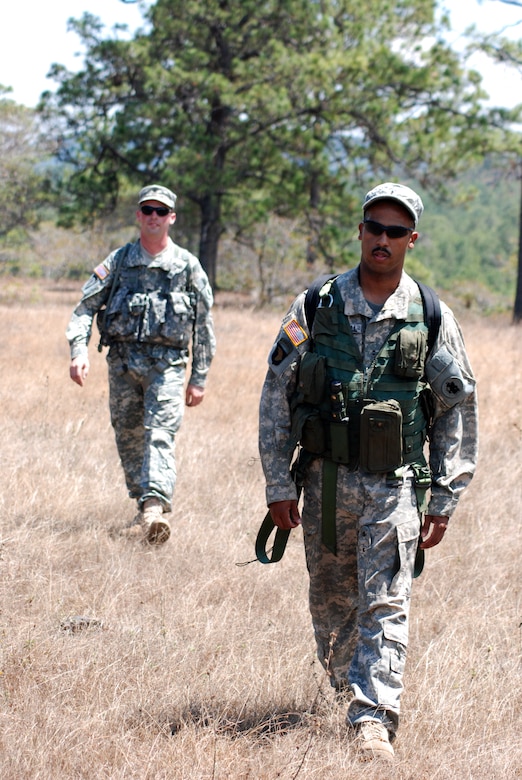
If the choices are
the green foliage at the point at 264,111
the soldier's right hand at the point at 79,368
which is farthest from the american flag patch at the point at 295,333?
the green foliage at the point at 264,111

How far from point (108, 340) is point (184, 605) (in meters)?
1.87

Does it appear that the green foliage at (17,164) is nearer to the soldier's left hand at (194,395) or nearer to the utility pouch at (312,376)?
the soldier's left hand at (194,395)

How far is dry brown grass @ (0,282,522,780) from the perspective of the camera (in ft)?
9.03

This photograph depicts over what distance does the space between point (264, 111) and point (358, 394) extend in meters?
16.1

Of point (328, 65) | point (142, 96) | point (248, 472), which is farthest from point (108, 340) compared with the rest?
point (142, 96)

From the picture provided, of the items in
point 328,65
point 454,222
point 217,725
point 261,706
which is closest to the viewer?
point 217,725

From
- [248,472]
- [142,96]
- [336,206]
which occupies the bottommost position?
[248,472]

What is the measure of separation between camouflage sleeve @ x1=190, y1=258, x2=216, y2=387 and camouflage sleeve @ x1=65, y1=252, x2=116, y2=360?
499 mm

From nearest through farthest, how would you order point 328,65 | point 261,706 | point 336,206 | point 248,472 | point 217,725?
1. point 217,725
2. point 261,706
3. point 248,472
4. point 328,65
5. point 336,206

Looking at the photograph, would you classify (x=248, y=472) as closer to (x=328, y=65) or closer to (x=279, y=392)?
(x=279, y=392)

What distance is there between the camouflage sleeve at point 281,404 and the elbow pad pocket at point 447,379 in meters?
0.42

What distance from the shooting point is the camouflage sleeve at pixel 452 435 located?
2.98 meters

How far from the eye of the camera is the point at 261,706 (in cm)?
318

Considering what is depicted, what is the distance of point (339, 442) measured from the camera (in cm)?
291
